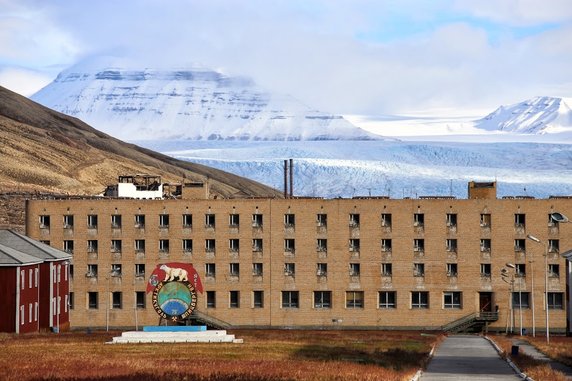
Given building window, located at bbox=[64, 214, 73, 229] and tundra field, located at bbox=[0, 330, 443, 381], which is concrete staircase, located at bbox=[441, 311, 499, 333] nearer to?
building window, located at bbox=[64, 214, 73, 229]

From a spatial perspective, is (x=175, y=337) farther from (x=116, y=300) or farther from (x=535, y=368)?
(x=116, y=300)

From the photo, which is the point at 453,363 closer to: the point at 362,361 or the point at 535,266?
the point at 362,361

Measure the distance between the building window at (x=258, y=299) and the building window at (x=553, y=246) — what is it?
27769 mm

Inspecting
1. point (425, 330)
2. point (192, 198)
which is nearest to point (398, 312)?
point (425, 330)

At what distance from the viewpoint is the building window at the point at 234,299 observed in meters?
142

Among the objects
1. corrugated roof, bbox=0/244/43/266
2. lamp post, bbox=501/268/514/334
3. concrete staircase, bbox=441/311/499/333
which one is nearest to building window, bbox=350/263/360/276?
concrete staircase, bbox=441/311/499/333

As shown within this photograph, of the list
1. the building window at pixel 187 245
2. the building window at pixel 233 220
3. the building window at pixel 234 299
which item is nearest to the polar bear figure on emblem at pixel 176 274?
the building window at pixel 234 299

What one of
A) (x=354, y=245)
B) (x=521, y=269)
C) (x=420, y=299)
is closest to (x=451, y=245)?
(x=420, y=299)

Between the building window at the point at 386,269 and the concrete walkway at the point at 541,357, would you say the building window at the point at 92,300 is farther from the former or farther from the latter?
the concrete walkway at the point at 541,357

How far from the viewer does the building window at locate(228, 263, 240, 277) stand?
142 meters

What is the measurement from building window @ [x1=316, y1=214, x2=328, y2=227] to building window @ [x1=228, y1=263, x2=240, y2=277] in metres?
8.83

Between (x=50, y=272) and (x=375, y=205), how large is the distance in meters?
37.0

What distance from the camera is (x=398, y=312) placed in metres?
141

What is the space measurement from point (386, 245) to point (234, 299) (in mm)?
15596
